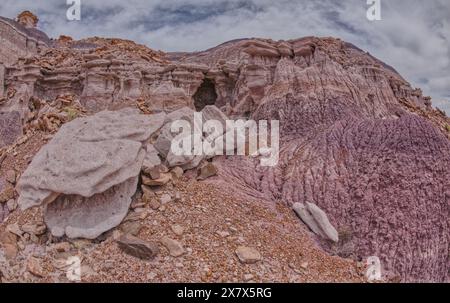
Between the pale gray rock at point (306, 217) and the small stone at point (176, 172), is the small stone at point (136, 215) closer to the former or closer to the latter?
the small stone at point (176, 172)

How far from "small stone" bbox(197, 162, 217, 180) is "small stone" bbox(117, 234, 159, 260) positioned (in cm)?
144

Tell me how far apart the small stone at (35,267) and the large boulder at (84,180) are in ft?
1.29

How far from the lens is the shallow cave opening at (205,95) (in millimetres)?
12602

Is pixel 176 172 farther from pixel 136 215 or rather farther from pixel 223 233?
pixel 223 233

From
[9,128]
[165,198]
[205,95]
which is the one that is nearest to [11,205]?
[165,198]

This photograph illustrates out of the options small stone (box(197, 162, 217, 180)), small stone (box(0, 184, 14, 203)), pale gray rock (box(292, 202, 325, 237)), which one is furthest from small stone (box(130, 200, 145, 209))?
small stone (box(0, 184, 14, 203))

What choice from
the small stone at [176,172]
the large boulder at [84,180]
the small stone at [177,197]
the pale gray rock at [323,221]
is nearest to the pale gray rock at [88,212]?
the large boulder at [84,180]

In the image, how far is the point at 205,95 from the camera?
12758 millimetres

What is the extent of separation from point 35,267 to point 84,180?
3.16 feet
